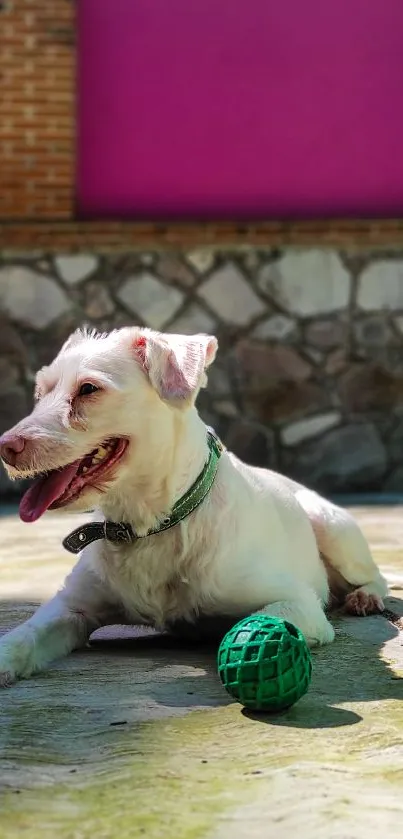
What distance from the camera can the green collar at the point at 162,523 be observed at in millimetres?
3047

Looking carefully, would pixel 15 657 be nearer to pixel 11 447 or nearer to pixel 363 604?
pixel 11 447

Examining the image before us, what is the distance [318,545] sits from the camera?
3.85 meters

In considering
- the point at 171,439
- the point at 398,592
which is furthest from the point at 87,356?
the point at 398,592

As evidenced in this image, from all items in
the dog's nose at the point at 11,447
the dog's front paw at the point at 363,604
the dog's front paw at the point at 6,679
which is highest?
the dog's nose at the point at 11,447

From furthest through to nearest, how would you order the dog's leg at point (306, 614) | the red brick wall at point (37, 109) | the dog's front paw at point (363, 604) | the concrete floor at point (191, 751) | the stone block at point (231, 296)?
the stone block at point (231, 296) < the red brick wall at point (37, 109) < the dog's front paw at point (363, 604) < the dog's leg at point (306, 614) < the concrete floor at point (191, 751)

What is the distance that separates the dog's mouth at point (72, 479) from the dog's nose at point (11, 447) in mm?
156

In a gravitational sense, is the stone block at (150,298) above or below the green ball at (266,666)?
above

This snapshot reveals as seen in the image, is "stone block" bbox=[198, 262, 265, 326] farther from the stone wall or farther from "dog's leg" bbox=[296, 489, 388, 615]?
"dog's leg" bbox=[296, 489, 388, 615]

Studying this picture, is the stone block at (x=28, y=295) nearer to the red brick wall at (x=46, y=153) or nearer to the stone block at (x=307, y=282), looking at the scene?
the red brick wall at (x=46, y=153)

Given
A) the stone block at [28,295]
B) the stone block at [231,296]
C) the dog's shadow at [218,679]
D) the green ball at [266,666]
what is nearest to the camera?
the green ball at [266,666]

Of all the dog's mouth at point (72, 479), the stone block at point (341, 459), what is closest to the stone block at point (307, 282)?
the stone block at point (341, 459)

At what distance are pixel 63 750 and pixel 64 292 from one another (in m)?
5.34

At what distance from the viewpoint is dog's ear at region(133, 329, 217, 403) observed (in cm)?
288

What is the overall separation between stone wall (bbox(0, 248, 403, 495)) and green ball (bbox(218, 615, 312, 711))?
4810mm
